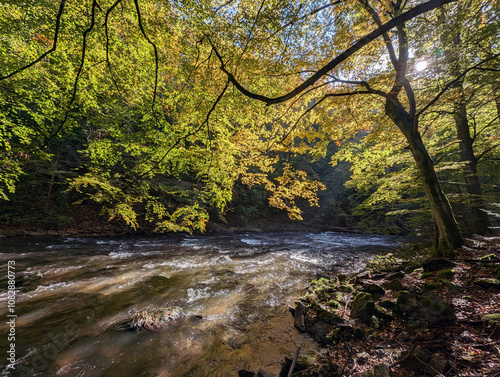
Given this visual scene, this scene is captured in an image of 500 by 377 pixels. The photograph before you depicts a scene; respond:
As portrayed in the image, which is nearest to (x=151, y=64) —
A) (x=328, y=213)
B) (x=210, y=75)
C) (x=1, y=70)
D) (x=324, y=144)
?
(x=210, y=75)

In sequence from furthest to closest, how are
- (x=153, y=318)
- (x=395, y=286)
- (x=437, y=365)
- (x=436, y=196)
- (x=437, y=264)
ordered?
(x=436, y=196) < (x=437, y=264) < (x=395, y=286) < (x=153, y=318) < (x=437, y=365)

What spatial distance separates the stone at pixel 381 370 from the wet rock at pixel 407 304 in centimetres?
124

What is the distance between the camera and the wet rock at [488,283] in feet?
9.52

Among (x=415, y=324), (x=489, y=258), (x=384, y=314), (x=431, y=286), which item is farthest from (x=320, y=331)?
(x=489, y=258)

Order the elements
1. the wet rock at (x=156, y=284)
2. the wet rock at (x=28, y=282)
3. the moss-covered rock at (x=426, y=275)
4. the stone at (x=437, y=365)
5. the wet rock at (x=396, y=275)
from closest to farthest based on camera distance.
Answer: the stone at (x=437, y=365)
the moss-covered rock at (x=426, y=275)
the wet rock at (x=396, y=275)
the wet rock at (x=28, y=282)
the wet rock at (x=156, y=284)

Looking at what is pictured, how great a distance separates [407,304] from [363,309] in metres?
0.63

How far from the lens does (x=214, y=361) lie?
2.62 meters

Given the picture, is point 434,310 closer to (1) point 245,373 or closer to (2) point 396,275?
(2) point 396,275

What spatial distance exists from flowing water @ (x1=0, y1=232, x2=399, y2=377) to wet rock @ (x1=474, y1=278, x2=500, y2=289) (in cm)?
287

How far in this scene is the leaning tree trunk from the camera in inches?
177

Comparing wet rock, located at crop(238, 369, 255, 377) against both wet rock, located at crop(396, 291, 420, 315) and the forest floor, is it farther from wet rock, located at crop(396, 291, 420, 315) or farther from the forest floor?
wet rock, located at crop(396, 291, 420, 315)

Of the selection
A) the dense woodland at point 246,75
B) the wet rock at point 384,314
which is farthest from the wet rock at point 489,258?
the wet rock at point 384,314

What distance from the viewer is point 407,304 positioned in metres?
2.90

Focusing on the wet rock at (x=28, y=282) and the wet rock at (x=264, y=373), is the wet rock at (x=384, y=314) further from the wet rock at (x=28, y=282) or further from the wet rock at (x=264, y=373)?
the wet rock at (x=28, y=282)
